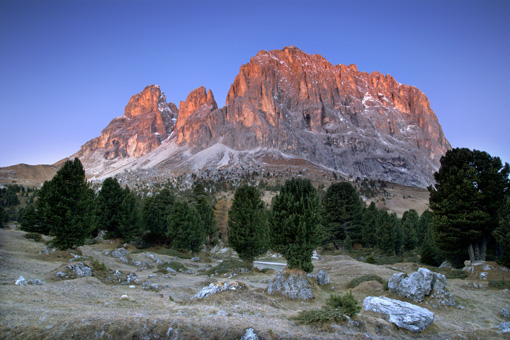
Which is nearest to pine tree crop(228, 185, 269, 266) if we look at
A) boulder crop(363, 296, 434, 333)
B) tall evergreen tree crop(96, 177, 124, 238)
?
boulder crop(363, 296, 434, 333)

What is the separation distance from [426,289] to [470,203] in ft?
50.1

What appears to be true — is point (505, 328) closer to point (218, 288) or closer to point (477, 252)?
point (218, 288)

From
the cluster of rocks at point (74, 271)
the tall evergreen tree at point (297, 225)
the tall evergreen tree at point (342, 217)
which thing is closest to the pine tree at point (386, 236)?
the tall evergreen tree at point (342, 217)

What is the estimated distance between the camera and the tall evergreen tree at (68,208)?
25.7m

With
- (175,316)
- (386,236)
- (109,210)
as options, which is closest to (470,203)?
(386,236)

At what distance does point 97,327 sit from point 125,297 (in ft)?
17.9

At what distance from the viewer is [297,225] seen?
20875 millimetres

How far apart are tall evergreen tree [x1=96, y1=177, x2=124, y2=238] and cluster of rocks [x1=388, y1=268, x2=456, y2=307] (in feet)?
137

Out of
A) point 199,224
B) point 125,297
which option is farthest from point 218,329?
point 199,224

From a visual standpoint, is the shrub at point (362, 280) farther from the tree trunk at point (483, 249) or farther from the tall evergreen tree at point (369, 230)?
the tall evergreen tree at point (369, 230)

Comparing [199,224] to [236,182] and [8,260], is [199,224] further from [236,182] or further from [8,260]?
[236,182]

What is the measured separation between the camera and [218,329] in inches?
344

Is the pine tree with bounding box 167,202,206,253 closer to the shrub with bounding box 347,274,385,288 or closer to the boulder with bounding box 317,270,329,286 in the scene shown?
the boulder with bounding box 317,270,329,286

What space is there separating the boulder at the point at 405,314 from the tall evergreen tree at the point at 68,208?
25389 millimetres
